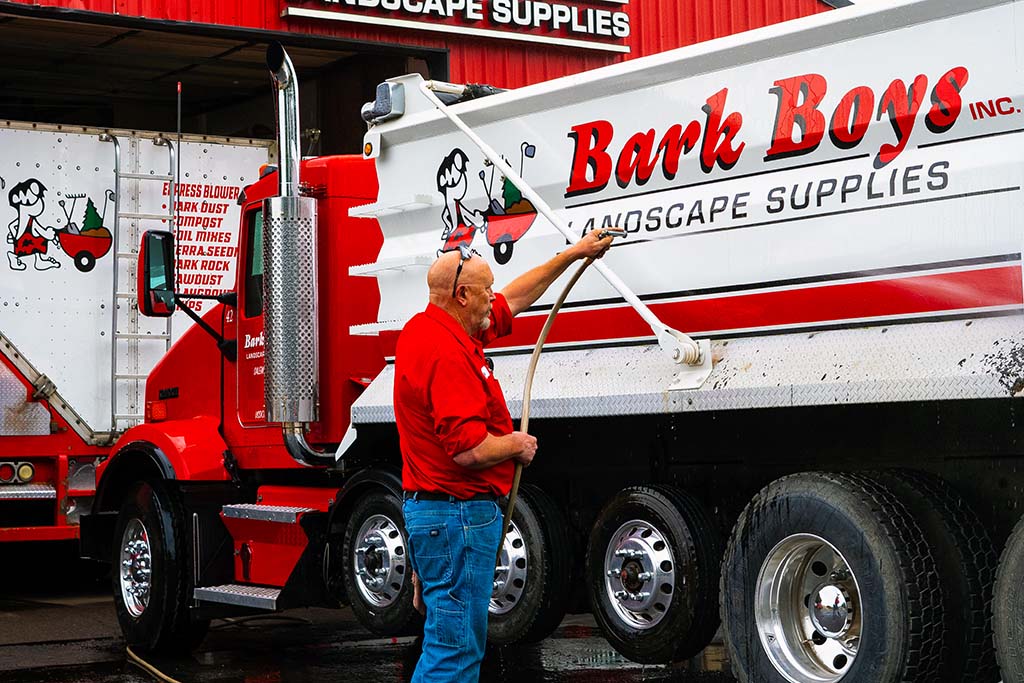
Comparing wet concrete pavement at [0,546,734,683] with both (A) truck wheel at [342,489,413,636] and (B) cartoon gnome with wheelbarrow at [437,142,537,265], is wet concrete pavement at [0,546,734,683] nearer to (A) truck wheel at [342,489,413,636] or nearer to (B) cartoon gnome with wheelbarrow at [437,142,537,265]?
(A) truck wheel at [342,489,413,636]

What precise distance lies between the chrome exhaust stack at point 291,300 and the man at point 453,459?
3.23 metres

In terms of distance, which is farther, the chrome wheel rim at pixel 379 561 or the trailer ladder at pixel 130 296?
the trailer ladder at pixel 130 296

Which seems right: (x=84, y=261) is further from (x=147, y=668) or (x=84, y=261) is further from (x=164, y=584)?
(x=147, y=668)

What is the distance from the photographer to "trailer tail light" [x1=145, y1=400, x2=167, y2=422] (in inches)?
416

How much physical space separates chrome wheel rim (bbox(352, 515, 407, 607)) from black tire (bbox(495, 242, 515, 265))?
1.57 meters

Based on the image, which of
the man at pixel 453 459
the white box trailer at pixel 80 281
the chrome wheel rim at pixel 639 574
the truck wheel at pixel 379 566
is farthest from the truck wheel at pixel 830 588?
the white box trailer at pixel 80 281

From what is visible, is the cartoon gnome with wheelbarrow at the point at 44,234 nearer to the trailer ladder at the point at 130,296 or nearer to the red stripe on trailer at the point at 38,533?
the trailer ladder at the point at 130,296

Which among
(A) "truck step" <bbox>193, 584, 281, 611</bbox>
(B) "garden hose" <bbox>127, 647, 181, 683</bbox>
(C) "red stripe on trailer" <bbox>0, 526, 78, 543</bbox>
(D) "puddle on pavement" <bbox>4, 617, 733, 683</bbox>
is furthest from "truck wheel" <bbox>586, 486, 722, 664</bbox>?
(C) "red stripe on trailer" <bbox>0, 526, 78, 543</bbox>

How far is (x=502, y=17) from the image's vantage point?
15.8 metres

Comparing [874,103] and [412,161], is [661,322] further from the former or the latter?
[412,161]

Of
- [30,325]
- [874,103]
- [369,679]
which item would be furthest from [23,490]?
[874,103]

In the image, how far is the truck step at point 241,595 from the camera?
9016 mm

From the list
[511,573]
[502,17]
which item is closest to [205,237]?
[502,17]

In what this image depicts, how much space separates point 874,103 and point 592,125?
1.57 meters
